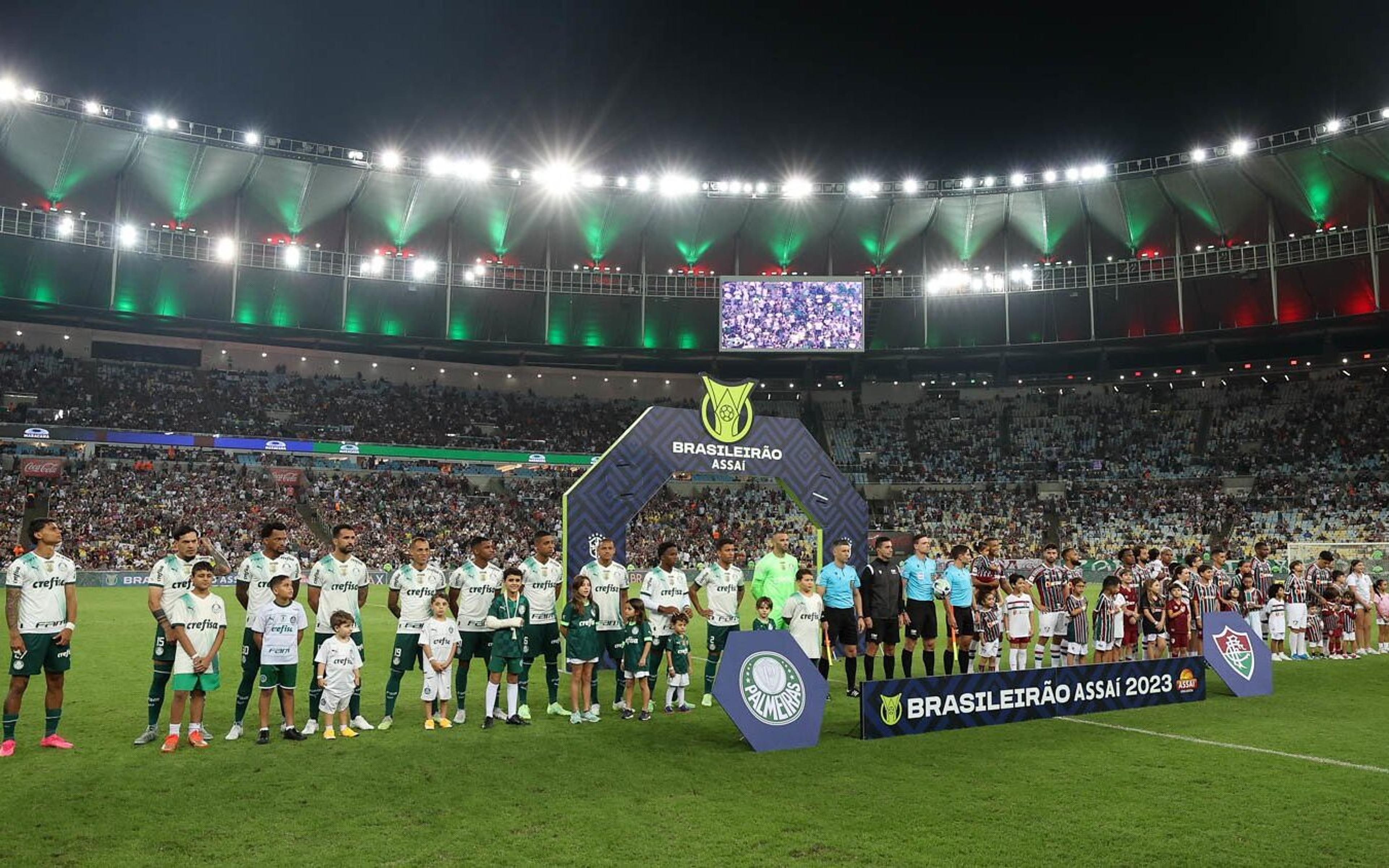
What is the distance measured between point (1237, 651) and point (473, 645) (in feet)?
33.3

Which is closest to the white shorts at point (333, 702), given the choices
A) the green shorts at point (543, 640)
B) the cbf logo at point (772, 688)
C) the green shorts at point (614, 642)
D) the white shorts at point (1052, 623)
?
the green shorts at point (543, 640)

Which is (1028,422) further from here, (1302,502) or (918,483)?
(1302,502)

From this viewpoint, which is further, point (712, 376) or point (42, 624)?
point (712, 376)

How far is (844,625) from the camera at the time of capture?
12.4 meters

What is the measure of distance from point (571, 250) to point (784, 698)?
4443 cm

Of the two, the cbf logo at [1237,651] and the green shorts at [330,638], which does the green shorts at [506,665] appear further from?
the cbf logo at [1237,651]

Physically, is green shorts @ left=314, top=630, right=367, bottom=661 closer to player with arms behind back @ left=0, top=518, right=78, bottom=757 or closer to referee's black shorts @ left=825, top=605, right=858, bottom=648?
player with arms behind back @ left=0, top=518, right=78, bottom=757

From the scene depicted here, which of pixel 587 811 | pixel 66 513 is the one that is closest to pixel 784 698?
pixel 587 811

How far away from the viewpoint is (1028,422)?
54.4m

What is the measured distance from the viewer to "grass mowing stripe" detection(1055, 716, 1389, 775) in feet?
28.0

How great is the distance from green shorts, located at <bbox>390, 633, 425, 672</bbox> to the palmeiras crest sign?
11.6 ft

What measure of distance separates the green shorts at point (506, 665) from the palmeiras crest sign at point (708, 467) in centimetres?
322

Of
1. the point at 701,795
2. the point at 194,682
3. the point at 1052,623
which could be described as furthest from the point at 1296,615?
the point at 194,682

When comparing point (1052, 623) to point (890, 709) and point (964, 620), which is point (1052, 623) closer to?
point (964, 620)
